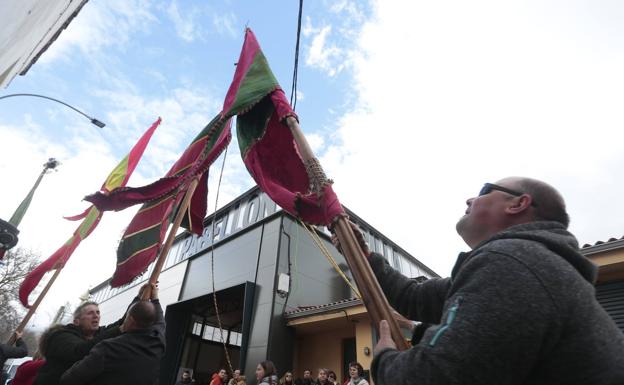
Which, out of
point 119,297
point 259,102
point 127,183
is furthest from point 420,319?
point 119,297

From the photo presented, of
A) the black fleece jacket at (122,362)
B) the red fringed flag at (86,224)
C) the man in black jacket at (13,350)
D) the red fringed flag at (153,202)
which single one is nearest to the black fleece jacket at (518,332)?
the black fleece jacket at (122,362)

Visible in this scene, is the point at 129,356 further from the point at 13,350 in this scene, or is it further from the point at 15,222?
the point at 15,222

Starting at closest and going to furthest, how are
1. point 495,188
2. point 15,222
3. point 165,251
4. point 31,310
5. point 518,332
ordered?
point 518,332, point 495,188, point 165,251, point 31,310, point 15,222

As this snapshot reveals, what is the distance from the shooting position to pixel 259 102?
9.45 ft

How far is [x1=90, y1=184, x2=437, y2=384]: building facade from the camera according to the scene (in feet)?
30.7

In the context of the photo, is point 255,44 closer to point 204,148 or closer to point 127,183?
point 204,148

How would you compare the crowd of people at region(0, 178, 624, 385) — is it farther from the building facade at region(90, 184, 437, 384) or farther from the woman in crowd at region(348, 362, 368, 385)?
the building facade at region(90, 184, 437, 384)

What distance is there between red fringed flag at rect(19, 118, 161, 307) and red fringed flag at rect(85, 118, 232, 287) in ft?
2.09

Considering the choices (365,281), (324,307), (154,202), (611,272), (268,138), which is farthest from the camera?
(324,307)

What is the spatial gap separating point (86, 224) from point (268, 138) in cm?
403

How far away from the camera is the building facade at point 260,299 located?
9.34 metres

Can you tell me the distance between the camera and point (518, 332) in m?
0.75

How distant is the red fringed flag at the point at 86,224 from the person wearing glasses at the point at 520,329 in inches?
173


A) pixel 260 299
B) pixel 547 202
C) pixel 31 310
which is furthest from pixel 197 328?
pixel 547 202
